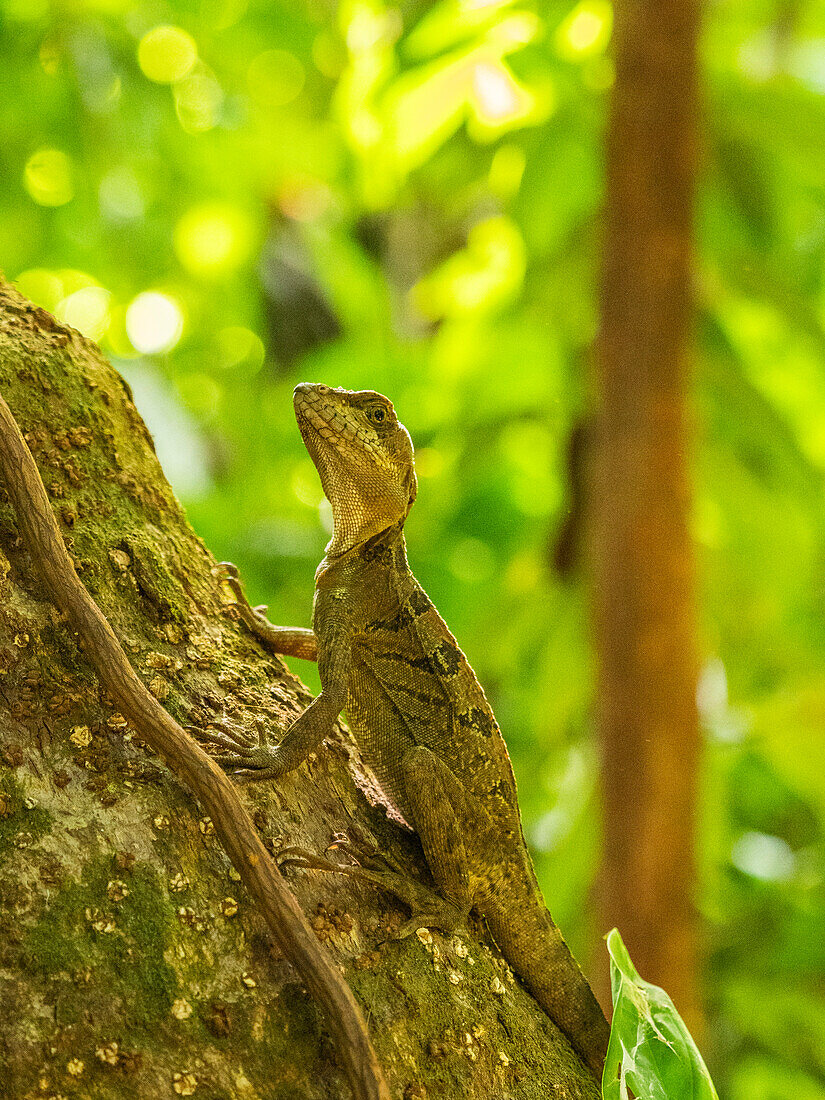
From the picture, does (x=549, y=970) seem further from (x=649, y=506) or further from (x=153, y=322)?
(x=153, y=322)

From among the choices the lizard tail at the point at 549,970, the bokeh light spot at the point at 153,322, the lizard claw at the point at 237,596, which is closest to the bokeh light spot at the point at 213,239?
the bokeh light spot at the point at 153,322

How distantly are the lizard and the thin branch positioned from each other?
8.4 inches

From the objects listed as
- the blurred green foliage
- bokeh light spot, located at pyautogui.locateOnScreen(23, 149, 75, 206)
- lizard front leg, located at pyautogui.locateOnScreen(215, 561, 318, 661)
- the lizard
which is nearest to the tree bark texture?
the blurred green foliage

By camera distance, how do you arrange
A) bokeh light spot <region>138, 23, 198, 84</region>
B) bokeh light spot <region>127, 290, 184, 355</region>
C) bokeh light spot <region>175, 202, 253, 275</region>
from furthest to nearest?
bokeh light spot <region>175, 202, 253, 275</region>
bokeh light spot <region>127, 290, 184, 355</region>
bokeh light spot <region>138, 23, 198, 84</region>

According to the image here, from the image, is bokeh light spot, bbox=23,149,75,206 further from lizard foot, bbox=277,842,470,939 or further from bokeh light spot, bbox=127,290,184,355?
lizard foot, bbox=277,842,470,939

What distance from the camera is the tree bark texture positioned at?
291 centimetres

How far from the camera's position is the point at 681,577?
299 cm

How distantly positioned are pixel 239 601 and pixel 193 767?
2.95ft

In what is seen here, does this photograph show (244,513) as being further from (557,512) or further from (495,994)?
(495,994)

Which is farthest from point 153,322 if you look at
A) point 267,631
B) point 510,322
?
point 267,631

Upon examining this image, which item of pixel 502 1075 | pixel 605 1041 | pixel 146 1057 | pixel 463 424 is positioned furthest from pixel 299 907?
pixel 463 424

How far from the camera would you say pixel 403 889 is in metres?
1.84

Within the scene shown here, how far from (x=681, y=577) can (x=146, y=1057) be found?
2076mm

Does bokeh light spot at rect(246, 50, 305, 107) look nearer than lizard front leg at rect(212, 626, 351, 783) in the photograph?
No
